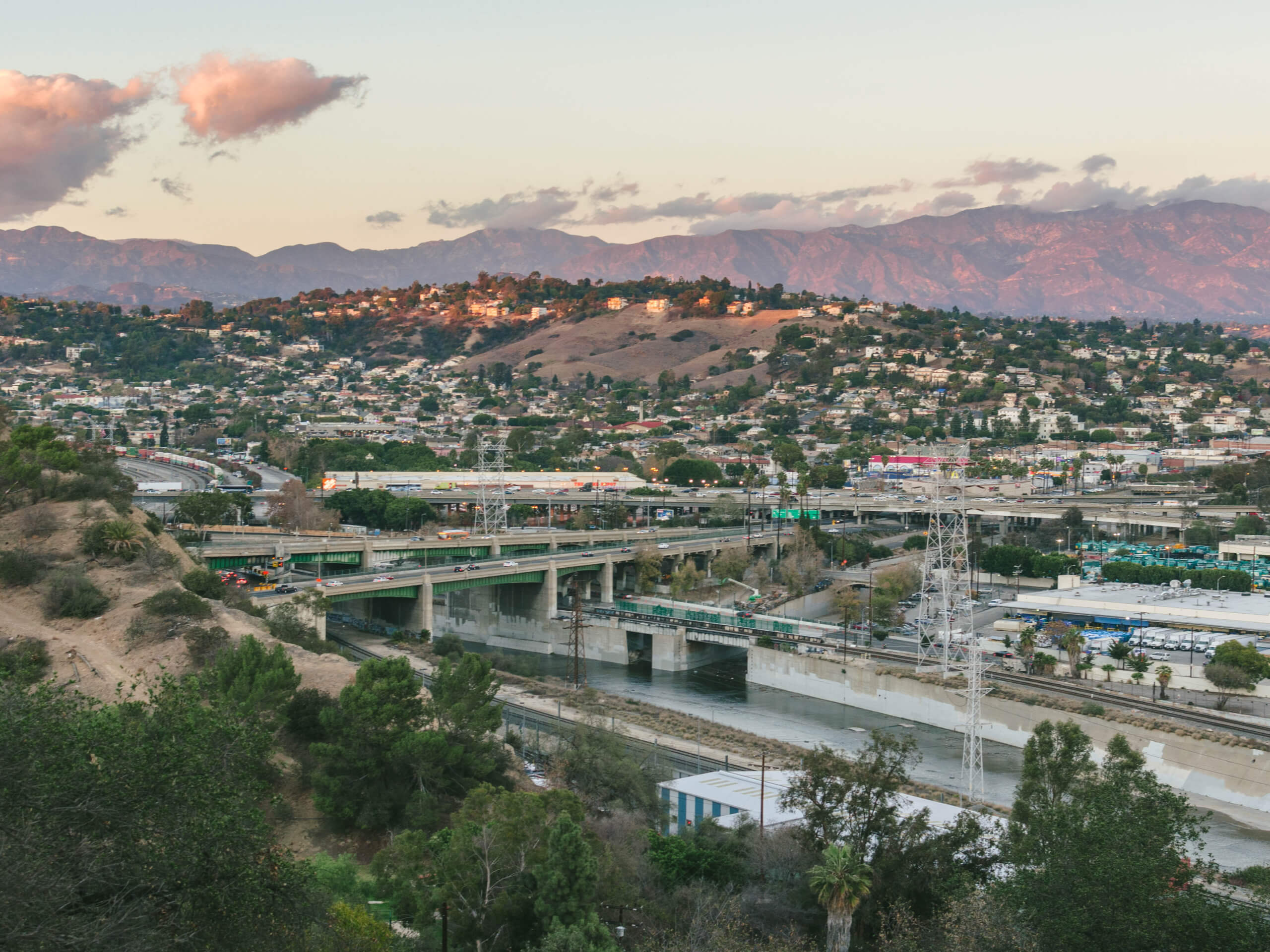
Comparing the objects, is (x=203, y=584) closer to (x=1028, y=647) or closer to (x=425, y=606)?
(x=425, y=606)

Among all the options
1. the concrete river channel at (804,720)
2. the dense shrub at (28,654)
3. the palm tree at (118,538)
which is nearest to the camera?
the dense shrub at (28,654)

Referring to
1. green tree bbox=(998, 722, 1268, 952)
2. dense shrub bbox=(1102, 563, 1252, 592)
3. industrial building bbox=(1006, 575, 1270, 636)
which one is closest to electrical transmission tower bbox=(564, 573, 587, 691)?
industrial building bbox=(1006, 575, 1270, 636)

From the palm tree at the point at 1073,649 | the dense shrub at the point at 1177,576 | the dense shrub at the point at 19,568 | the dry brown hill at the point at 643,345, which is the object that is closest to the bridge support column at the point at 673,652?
the palm tree at the point at 1073,649

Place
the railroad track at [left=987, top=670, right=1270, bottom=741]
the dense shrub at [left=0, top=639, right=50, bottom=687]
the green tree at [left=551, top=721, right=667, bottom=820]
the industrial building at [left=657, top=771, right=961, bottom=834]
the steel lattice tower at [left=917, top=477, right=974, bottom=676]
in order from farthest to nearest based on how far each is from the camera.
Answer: the steel lattice tower at [left=917, top=477, right=974, bottom=676] → the railroad track at [left=987, top=670, right=1270, bottom=741] → the green tree at [left=551, top=721, right=667, bottom=820] → the dense shrub at [left=0, top=639, right=50, bottom=687] → the industrial building at [left=657, top=771, right=961, bottom=834]

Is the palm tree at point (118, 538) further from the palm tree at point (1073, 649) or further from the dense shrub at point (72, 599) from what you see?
the palm tree at point (1073, 649)

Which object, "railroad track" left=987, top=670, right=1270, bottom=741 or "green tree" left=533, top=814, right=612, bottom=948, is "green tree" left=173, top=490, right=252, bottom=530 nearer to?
"railroad track" left=987, top=670, right=1270, bottom=741

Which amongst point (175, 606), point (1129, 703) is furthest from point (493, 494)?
point (1129, 703)
